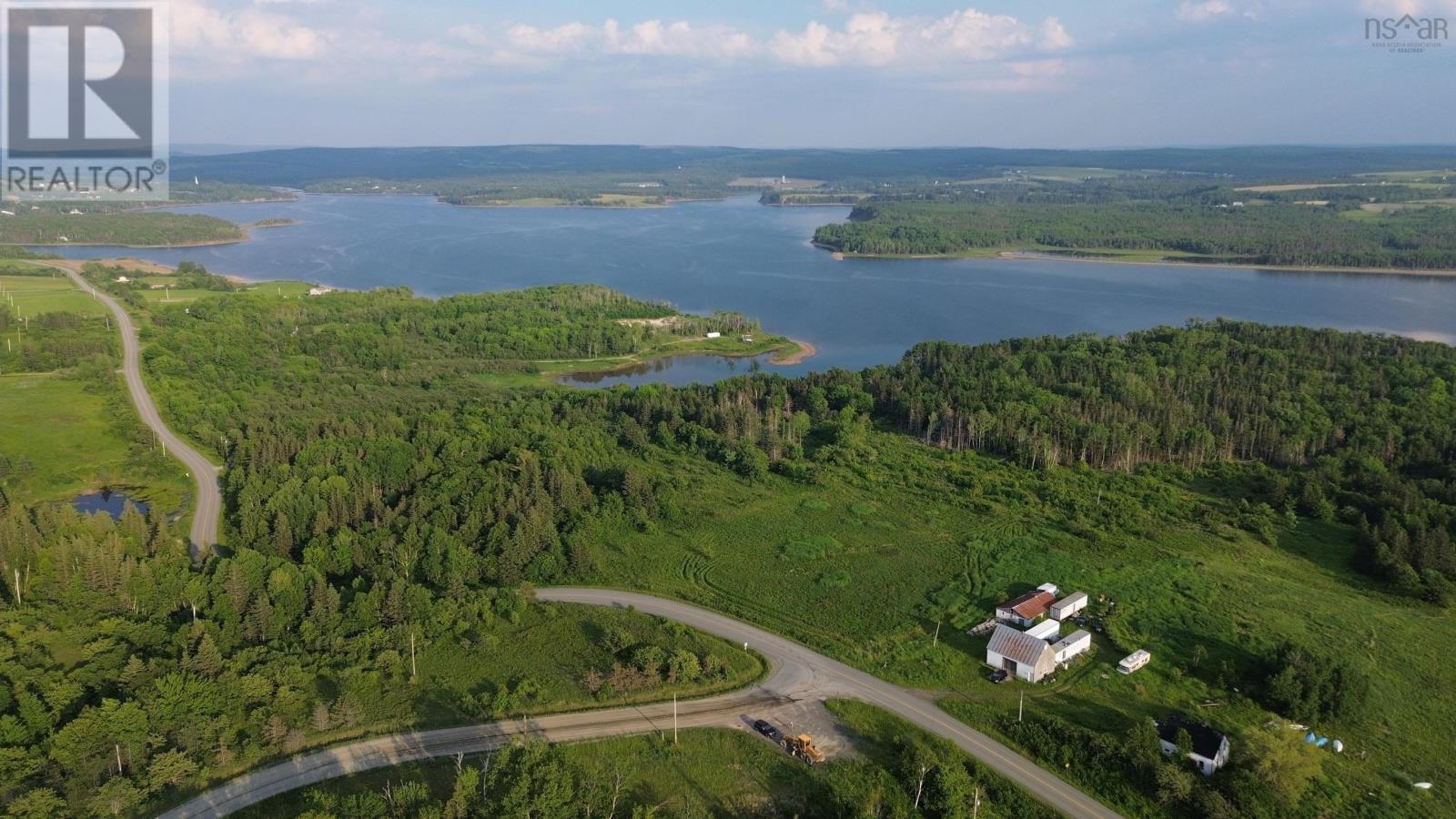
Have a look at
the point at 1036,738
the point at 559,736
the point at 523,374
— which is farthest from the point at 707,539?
the point at 523,374

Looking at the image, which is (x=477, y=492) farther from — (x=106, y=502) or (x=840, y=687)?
(x=106, y=502)

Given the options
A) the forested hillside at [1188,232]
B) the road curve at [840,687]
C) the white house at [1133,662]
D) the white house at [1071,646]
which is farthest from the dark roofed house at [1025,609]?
the forested hillside at [1188,232]

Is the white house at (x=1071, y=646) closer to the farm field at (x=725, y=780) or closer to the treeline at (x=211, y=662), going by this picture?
the farm field at (x=725, y=780)

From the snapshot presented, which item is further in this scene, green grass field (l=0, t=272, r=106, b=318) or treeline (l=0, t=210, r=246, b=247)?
treeline (l=0, t=210, r=246, b=247)

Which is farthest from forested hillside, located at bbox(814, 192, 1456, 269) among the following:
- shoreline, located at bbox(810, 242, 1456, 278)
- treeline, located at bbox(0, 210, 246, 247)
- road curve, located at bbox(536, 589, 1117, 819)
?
road curve, located at bbox(536, 589, 1117, 819)

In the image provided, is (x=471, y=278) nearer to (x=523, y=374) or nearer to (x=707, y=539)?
(x=523, y=374)

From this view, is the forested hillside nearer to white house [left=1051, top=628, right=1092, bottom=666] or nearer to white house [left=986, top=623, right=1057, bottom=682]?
white house [left=1051, top=628, right=1092, bottom=666]
